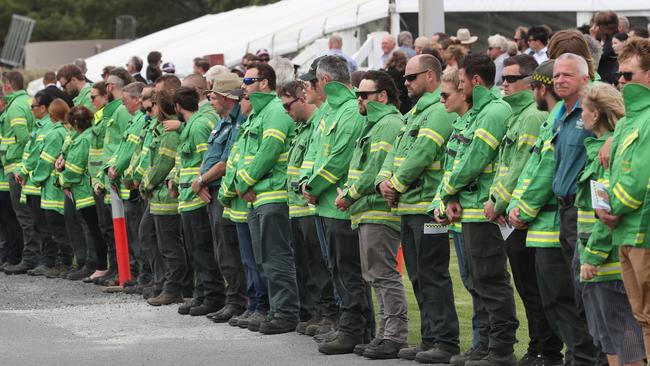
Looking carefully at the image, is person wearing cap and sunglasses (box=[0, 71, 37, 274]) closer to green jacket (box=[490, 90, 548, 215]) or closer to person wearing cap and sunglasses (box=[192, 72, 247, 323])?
person wearing cap and sunglasses (box=[192, 72, 247, 323])

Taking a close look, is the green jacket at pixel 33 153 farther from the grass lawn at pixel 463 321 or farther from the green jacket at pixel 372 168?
the green jacket at pixel 372 168

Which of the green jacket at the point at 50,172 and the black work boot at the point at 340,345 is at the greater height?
the green jacket at the point at 50,172

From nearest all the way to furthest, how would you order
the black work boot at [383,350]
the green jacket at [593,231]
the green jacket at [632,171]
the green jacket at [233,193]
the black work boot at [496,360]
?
the green jacket at [632,171], the green jacket at [593,231], the black work boot at [496,360], the black work boot at [383,350], the green jacket at [233,193]

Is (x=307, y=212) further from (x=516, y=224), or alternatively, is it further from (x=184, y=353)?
(x=516, y=224)

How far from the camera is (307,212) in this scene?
12.2 metres

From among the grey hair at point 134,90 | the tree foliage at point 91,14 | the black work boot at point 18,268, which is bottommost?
the black work boot at point 18,268

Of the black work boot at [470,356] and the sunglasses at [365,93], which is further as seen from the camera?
the sunglasses at [365,93]

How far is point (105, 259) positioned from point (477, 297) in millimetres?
7749

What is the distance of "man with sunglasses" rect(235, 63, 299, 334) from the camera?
41.3 feet

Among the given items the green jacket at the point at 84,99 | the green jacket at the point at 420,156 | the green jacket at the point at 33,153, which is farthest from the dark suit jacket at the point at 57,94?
the green jacket at the point at 420,156

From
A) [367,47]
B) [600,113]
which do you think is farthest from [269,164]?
[367,47]

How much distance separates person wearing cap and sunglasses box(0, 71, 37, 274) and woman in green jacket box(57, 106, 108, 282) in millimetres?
1663

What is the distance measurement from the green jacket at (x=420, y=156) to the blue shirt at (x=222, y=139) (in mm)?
2868

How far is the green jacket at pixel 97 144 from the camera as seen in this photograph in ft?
54.3
